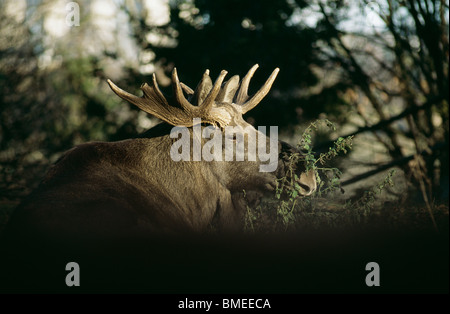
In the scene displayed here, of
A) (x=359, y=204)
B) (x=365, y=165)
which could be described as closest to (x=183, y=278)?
(x=359, y=204)

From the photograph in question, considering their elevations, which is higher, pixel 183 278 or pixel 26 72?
pixel 26 72

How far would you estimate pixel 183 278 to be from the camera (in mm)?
3828

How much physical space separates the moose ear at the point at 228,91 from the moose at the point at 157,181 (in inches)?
0.5

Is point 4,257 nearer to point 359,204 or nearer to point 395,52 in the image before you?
point 359,204

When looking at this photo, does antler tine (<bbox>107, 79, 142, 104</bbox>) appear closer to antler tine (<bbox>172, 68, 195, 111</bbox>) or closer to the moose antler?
the moose antler

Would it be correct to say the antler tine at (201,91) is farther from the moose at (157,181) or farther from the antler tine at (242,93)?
the antler tine at (242,93)

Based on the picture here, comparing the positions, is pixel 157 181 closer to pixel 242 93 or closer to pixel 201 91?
pixel 201 91

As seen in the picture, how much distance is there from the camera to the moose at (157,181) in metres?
4.25

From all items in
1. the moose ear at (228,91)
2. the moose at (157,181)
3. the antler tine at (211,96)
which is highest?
the moose ear at (228,91)

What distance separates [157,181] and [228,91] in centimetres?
148

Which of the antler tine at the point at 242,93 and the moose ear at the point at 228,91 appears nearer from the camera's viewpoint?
the moose ear at the point at 228,91

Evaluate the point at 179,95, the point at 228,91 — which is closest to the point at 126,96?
the point at 179,95

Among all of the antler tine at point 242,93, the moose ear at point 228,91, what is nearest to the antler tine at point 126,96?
the moose ear at point 228,91

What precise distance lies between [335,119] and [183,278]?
7.25 meters
